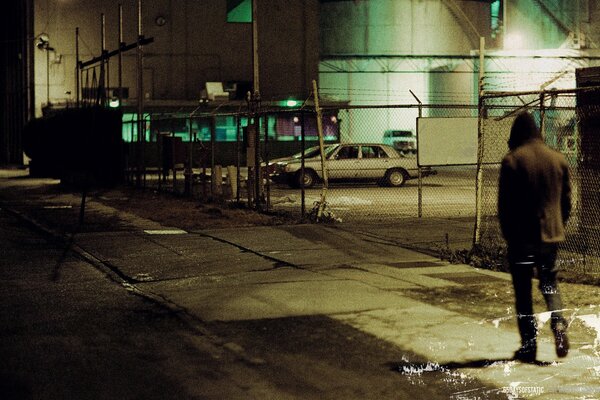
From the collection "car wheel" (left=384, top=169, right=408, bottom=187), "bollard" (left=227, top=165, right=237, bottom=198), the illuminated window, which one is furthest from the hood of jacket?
the illuminated window

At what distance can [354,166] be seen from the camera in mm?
28312

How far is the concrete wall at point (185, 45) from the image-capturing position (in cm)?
4972

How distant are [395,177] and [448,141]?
39.1 feet

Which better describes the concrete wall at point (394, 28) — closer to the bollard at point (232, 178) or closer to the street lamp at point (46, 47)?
the street lamp at point (46, 47)

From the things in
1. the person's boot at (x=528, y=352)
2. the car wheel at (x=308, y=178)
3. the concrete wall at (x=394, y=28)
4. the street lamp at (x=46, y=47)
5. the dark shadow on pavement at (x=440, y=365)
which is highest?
the concrete wall at (x=394, y=28)

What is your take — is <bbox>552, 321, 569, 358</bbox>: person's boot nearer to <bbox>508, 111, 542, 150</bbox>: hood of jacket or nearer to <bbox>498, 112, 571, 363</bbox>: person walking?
<bbox>498, 112, 571, 363</bbox>: person walking

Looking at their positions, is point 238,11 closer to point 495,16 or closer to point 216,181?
point 495,16

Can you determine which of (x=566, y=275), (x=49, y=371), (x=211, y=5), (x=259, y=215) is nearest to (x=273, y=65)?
(x=211, y=5)

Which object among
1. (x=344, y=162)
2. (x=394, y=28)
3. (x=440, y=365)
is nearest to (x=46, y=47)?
(x=394, y=28)

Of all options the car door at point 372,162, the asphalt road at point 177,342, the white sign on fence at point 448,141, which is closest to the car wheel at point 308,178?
the car door at point 372,162

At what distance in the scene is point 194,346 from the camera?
7801mm

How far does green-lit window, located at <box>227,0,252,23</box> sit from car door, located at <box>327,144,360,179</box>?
1021 inches

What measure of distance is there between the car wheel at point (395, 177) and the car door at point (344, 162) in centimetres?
109

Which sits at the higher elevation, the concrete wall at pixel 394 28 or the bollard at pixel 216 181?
the concrete wall at pixel 394 28
